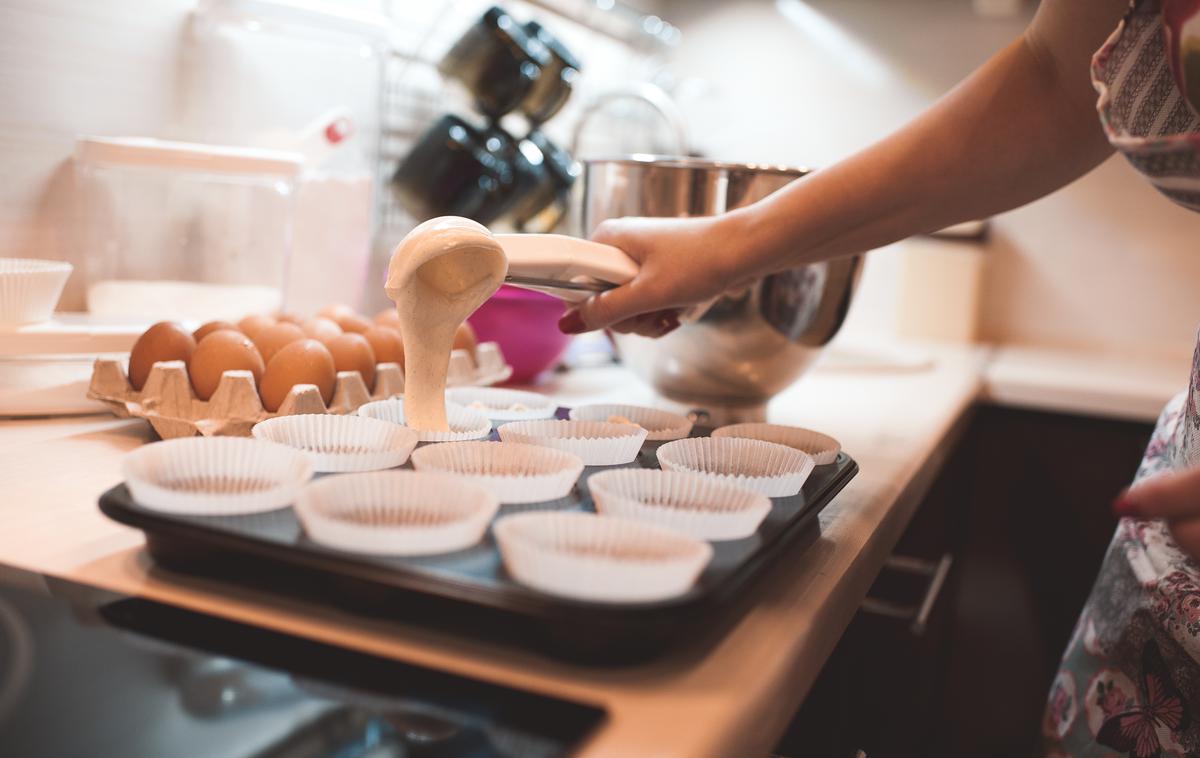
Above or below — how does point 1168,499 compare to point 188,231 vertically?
below

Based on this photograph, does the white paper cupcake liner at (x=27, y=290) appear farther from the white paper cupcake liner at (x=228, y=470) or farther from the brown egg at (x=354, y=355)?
the white paper cupcake liner at (x=228, y=470)

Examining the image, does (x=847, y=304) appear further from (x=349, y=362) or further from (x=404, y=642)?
(x=404, y=642)

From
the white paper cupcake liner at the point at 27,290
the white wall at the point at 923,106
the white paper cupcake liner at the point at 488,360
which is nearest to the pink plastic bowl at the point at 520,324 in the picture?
the white paper cupcake liner at the point at 488,360

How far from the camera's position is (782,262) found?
0.79m

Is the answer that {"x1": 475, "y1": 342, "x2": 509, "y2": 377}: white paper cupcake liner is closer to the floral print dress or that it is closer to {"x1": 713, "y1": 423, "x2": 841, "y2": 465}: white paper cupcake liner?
{"x1": 713, "y1": 423, "x2": 841, "y2": 465}: white paper cupcake liner

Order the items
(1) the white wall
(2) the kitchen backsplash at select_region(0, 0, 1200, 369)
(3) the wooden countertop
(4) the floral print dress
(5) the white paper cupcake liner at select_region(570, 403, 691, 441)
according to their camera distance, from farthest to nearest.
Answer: (1) the white wall, (2) the kitchen backsplash at select_region(0, 0, 1200, 369), (5) the white paper cupcake liner at select_region(570, 403, 691, 441), (4) the floral print dress, (3) the wooden countertop

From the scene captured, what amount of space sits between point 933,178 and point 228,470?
1.73ft

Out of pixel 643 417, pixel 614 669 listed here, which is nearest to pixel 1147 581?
pixel 643 417

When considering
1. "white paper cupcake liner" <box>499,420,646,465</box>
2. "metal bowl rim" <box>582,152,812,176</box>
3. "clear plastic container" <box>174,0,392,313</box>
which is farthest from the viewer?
"clear plastic container" <box>174,0,392,313</box>

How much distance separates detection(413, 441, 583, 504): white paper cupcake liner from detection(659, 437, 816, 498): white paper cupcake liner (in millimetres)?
80

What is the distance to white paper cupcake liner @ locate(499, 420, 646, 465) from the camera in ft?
2.12

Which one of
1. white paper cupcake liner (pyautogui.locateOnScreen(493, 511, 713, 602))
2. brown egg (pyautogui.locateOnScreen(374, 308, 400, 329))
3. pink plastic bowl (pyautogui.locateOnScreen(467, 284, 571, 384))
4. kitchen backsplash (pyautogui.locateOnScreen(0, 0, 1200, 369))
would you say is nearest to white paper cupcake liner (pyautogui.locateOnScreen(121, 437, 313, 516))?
white paper cupcake liner (pyautogui.locateOnScreen(493, 511, 713, 602))

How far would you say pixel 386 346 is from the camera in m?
0.93

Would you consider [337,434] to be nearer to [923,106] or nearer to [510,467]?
[510,467]
